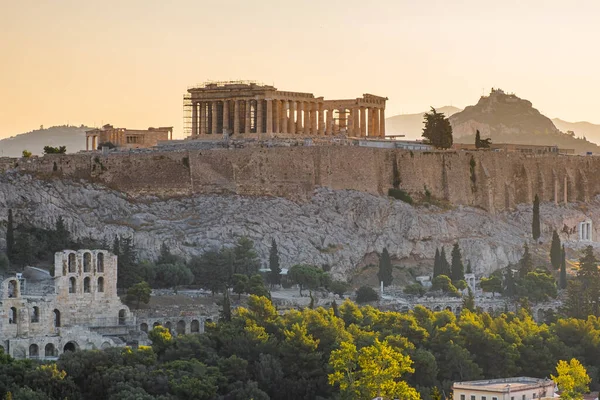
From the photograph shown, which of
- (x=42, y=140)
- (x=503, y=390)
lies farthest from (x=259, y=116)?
(x=42, y=140)

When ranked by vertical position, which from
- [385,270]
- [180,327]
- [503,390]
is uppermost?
[385,270]

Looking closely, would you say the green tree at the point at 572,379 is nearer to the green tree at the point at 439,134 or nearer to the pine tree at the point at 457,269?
the pine tree at the point at 457,269

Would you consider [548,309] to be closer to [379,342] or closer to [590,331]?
[590,331]

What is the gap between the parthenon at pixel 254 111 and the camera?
114 metres

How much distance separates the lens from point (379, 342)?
264 ft

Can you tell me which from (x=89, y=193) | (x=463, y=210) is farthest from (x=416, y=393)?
(x=463, y=210)

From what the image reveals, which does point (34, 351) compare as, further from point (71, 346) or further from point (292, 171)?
point (292, 171)

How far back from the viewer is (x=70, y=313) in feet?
275

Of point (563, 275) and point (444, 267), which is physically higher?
point (444, 267)

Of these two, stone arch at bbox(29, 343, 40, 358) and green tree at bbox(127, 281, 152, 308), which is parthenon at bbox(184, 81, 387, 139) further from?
stone arch at bbox(29, 343, 40, 358)

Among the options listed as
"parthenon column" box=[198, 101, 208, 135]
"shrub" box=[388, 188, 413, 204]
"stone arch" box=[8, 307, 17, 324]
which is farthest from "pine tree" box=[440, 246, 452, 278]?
"stone arch" box=[8, 307, 17, 324]

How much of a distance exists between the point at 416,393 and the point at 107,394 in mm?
10645

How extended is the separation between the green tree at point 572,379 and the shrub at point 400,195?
3026 centimetres

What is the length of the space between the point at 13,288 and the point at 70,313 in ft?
8.17
